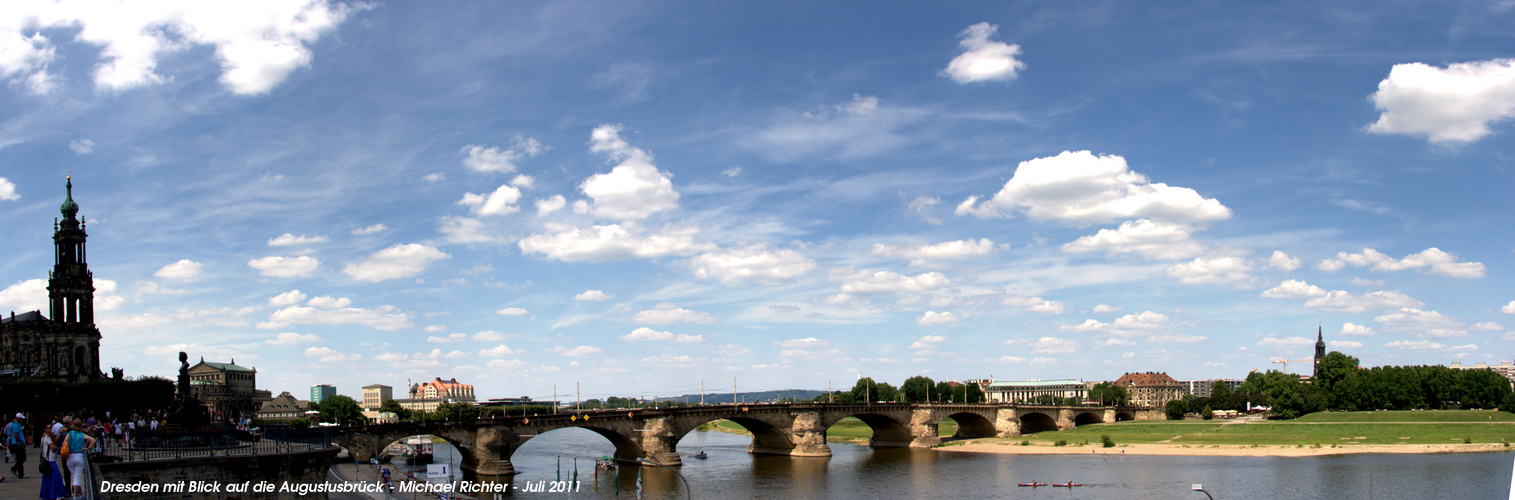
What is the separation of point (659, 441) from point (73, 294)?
5728 centimetres

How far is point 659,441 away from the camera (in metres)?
88.3

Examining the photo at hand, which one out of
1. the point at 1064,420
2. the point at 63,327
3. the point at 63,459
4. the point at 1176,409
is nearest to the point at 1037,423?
the point at 1064,420

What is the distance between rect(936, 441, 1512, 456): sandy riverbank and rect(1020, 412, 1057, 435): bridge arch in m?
33.4

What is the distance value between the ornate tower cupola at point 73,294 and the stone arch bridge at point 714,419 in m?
35.8

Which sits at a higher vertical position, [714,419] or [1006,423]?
[714,419]

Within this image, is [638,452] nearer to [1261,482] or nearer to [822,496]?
[822,496]

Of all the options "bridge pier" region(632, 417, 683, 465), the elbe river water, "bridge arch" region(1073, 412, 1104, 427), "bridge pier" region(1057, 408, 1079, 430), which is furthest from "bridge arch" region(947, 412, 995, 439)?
"bridge pier" region(632, 417, 683, 465)

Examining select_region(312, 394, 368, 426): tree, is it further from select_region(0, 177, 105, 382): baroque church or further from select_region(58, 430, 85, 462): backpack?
select_region(58, 430, 85, 462): backpack

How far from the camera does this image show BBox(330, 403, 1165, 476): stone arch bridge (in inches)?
2990

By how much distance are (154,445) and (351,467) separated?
5016 cm

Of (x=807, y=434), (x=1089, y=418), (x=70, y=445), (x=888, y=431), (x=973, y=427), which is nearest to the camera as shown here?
(x=70, y=445)

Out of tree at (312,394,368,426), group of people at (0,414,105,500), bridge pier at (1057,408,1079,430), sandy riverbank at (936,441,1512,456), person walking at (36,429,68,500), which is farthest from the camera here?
tree at (312,394,368,426)

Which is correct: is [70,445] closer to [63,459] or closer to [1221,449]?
[63,459]

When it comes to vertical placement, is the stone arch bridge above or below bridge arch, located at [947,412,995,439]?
above
